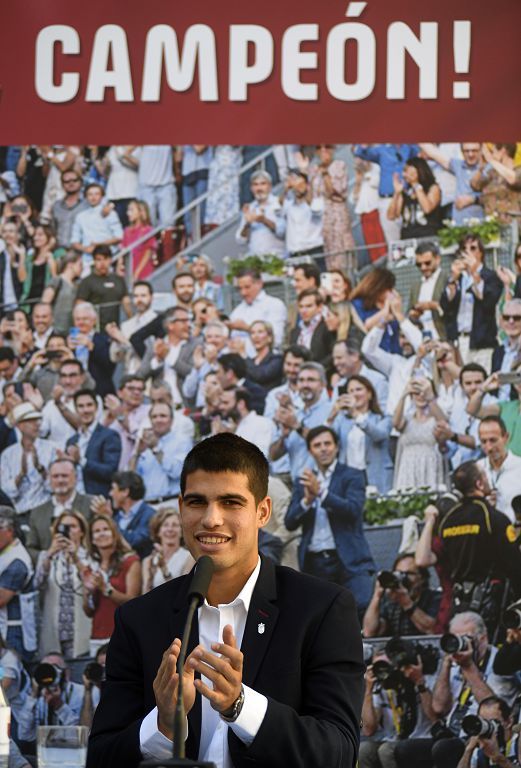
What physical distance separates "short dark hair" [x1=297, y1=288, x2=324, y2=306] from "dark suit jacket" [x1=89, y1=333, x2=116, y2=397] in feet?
2.32

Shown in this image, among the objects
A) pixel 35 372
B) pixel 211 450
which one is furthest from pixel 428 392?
pixel 211 450

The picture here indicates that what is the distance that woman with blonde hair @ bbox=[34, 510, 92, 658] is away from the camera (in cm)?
452

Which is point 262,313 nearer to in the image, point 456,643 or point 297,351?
point 297,351

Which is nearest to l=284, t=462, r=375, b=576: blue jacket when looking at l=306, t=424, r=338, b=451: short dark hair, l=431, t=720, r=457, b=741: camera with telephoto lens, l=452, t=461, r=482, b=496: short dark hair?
l=306, t=424, r=338, b=451: short dark hair

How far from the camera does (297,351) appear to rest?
15.0 feet

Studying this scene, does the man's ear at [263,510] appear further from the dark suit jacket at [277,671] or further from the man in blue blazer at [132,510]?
the man in blue blazer at [132,510]

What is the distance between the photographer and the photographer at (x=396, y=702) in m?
4.38

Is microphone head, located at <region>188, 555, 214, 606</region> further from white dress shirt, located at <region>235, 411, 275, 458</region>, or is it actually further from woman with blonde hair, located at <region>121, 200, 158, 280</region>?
woman with blonde hair, located at <region>121, 200, 158, 280</region>

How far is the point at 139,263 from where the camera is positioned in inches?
183

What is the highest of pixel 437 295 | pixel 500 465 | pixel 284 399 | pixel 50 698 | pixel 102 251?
pixel 102 251

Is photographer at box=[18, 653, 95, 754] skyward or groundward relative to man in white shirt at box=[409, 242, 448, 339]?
groundward

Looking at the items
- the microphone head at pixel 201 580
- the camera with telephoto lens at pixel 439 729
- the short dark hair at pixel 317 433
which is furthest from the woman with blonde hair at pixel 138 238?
the microphone head at pixel 201 580

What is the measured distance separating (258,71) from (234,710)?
304 cm

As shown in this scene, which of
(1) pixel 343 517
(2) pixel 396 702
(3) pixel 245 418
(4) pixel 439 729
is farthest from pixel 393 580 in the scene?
(3) pixel 245 418
